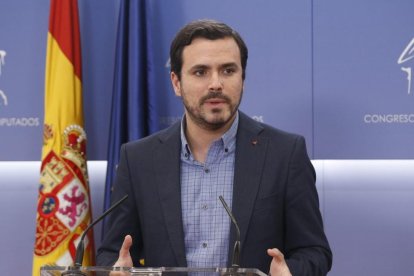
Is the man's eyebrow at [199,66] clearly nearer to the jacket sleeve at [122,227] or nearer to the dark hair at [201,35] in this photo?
the dark hair at [201,35]

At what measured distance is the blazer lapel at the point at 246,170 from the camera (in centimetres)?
260

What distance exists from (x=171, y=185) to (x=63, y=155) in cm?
192

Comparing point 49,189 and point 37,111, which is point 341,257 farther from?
point 37,111

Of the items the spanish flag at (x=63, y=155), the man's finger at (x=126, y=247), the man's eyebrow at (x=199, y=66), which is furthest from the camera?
the spanish flag at (x=63, y=155)

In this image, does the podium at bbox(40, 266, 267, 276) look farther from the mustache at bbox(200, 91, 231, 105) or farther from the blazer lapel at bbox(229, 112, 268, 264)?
the mustache at bbox(200, 91, 231, 105)

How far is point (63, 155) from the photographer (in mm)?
4441

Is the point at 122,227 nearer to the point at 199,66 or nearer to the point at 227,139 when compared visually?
the point at 227,139

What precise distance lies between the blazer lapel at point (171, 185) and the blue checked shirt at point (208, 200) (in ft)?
0.11

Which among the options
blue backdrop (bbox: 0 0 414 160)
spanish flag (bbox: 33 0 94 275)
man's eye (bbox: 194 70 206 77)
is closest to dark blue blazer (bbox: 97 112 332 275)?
man's eye (bbox: 194 70 206 77)

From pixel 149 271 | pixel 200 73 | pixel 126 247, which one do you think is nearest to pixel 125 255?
pixel 126 247

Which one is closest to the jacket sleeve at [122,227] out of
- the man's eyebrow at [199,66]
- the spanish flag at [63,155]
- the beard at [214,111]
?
the beard at [214,111]

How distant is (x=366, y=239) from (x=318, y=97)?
1.04 meters

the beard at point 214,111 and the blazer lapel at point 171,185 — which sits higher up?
the beard at point 214,111

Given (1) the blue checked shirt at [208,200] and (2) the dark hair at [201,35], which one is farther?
(2) the dark hair at [201,35]
